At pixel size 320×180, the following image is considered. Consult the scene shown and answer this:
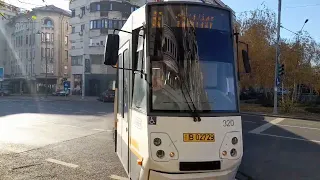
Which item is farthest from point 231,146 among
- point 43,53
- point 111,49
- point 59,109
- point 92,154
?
point 43,53

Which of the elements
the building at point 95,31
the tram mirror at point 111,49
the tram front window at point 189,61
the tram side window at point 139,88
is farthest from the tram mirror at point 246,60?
the building at point 95,31

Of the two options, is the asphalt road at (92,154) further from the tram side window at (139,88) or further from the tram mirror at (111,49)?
the tram mirror at (111,49)

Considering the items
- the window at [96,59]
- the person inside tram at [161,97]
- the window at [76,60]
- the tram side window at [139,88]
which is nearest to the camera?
the person inside tram at [161,97]

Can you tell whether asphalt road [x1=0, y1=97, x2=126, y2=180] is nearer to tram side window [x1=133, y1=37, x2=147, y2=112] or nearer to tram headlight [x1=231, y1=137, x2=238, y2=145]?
tram side window [x1=133, y1=37, x2=147, y2=112]

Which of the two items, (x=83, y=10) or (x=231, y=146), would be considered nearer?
(x=231, y=146)

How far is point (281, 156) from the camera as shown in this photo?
332 inches

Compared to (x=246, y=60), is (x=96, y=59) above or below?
above

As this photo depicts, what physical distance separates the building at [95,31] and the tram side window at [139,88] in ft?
145

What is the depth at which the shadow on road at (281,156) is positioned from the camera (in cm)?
674

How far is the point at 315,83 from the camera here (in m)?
25.8

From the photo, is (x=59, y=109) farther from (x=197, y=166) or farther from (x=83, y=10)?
(x=83, y=10)

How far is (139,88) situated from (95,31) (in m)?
47.2

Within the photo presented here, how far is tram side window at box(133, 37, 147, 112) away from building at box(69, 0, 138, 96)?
1735 inches

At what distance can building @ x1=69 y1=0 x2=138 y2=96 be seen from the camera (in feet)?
159
